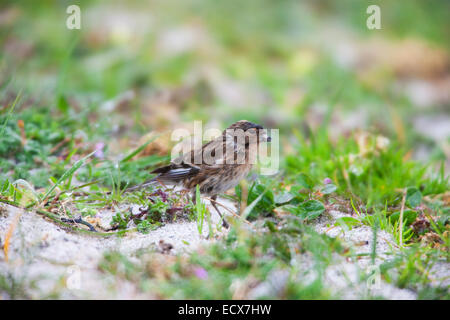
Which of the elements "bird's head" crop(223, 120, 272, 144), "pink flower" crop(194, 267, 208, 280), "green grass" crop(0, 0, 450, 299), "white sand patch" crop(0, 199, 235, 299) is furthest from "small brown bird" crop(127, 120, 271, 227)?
"pink flower" crop(194, 267, 208, 280)

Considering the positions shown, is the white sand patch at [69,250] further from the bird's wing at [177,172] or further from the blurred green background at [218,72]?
the blurred green background at [218,72]

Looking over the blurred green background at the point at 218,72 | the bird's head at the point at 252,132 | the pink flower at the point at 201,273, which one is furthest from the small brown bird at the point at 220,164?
the pink flower at the point at 201,273

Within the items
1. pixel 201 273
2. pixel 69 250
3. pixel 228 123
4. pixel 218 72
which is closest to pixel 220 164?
pixel 201 273

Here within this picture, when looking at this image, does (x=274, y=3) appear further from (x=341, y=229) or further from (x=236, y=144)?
(x=341, y=229)

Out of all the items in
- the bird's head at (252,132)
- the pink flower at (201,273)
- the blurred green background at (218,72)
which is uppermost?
the blurred green background at (218,72)

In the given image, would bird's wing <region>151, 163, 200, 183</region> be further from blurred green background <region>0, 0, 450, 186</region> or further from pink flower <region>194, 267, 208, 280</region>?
pink flower <region>194, 267, 208, 280</region>

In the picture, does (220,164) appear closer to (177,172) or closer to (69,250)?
(177,172)

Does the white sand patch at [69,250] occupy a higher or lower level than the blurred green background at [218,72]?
lower
